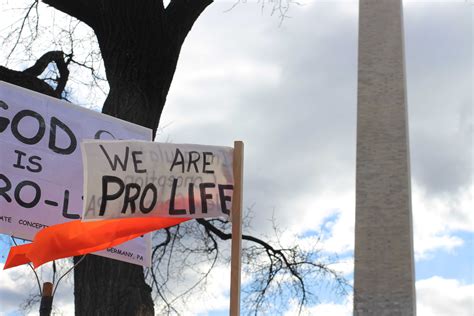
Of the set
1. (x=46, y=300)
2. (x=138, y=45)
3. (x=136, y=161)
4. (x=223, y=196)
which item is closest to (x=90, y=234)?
(x=136, y=161)

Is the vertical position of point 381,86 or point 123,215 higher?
point 381,86

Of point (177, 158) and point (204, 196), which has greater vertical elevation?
point (177, 158)

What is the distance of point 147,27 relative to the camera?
258 inches

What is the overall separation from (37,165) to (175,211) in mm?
970

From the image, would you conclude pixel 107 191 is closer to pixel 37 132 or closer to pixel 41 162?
pixel 41 162

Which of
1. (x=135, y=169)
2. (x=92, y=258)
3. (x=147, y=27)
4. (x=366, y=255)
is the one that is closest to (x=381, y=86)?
(x=366, y=255)

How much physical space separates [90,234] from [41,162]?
1.86ft

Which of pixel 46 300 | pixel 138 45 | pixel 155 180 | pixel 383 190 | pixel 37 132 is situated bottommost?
pixel 46 300

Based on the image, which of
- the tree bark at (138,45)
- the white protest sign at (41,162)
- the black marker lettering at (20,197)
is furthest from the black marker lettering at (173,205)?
the tree bark at (138,45)

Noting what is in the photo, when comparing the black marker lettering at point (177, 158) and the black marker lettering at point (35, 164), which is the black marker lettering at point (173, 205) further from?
the black marker lettering at point (35, 164)

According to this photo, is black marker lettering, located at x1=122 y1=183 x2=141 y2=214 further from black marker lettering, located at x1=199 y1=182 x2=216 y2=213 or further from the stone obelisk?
the stone obelisk

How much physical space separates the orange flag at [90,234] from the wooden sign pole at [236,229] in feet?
1.20

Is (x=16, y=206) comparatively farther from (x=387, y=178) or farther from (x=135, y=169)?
(x=387, y=178)

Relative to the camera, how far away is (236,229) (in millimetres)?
4191
